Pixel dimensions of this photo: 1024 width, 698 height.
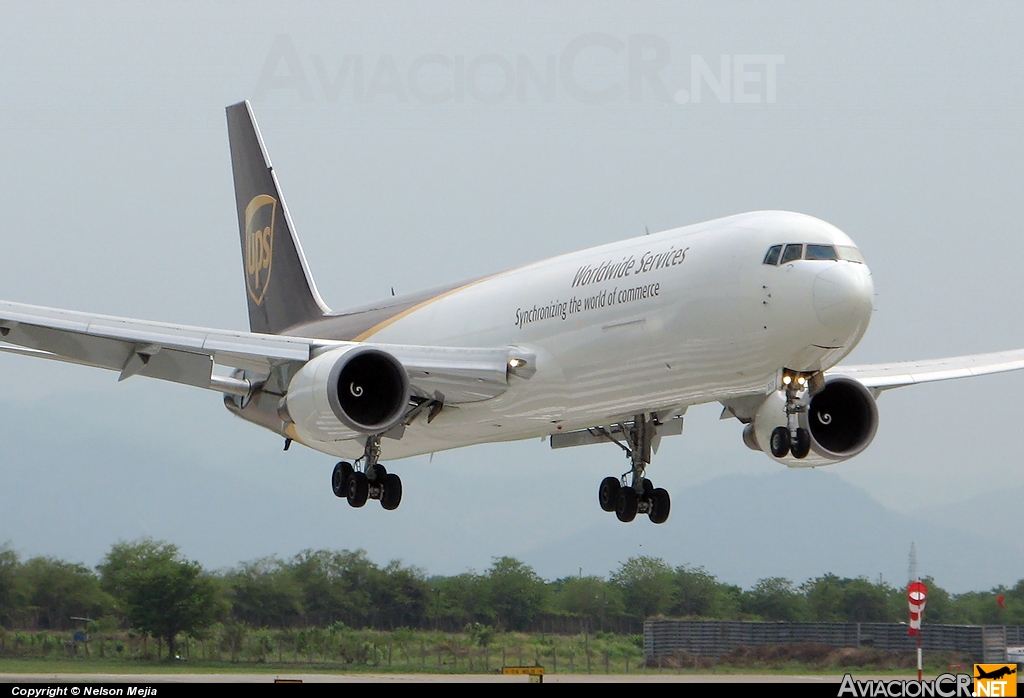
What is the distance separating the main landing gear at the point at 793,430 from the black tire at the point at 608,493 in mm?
5582

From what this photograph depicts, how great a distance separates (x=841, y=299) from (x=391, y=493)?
34.1 feet

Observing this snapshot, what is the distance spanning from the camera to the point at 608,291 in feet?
71.7

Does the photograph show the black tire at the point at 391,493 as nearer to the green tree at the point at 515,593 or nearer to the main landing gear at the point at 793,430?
the green tree at the point at 515,593

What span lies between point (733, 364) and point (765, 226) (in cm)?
200

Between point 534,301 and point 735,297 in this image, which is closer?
point 735,297

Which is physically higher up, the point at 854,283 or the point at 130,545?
the point at 854,283

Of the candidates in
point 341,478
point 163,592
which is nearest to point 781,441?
point 341,478

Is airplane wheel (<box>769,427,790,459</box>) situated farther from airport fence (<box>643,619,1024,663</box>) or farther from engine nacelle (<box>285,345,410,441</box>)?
airport fence (<box>643,619,1024,663</box>)

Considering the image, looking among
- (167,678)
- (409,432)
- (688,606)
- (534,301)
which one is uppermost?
(534,301)

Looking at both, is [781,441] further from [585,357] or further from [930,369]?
[930,369]

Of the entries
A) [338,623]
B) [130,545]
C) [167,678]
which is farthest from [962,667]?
[130,545]

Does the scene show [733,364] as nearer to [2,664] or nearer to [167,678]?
[167,678]

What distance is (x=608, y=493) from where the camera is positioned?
26.8 meters

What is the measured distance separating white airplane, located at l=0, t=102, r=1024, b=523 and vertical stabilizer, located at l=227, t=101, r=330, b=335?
2.47m
